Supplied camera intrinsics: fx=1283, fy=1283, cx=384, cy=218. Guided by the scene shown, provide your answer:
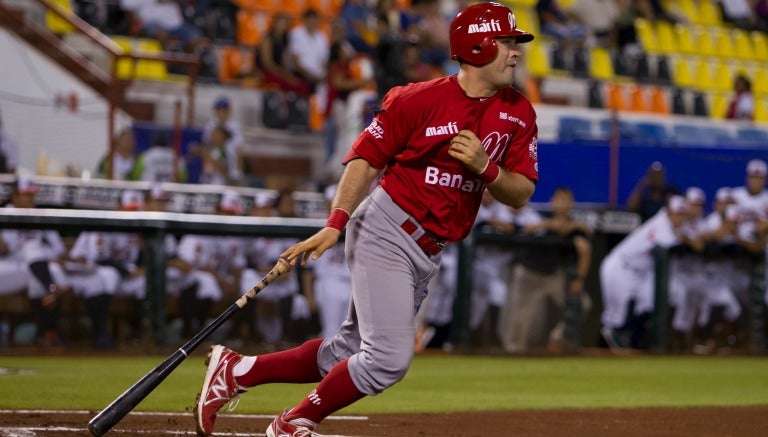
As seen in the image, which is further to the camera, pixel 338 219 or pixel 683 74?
pixel 683 74

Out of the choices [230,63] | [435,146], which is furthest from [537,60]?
[435,146]

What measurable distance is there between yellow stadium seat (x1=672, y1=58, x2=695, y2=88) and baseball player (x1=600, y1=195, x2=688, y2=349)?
837cm

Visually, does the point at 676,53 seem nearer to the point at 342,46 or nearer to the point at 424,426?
the point at 342,46

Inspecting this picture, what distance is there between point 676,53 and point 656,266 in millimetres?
9716

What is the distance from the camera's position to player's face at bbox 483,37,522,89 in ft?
18.0

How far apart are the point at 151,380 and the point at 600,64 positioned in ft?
55.5

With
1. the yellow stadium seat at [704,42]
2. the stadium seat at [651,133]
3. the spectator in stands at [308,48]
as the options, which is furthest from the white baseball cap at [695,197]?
the yellow stadium seat at [704,42]

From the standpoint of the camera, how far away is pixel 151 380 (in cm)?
566

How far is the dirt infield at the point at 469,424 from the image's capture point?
20.9 feet

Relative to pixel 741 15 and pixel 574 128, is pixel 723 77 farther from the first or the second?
pixel 574 128

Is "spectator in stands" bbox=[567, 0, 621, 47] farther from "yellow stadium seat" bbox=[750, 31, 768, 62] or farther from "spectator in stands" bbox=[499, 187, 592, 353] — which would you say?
"spectator in stands" bbox=[499, 187, 592, 353]

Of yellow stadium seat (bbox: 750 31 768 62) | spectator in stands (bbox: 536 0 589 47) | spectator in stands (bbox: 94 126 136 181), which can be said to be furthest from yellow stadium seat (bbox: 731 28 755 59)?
spectator in stands (bbox: 94 126 136 181)

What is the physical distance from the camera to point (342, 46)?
16.9 m

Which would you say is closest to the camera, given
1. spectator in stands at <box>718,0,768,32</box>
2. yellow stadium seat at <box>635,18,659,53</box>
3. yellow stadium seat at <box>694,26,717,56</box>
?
yellow stadium seat at <box>635,18,659,53</box>
